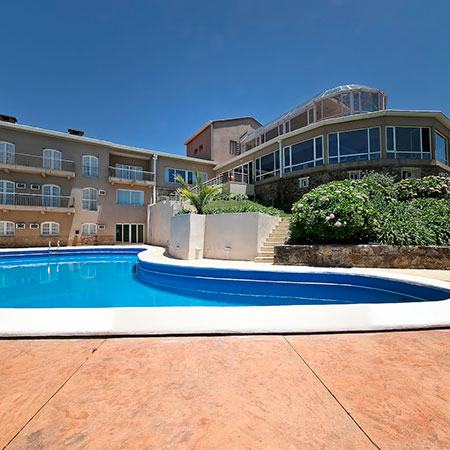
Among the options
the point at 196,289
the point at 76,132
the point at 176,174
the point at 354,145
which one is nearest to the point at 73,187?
the point at 76,132

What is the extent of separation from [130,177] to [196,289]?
51.5ft

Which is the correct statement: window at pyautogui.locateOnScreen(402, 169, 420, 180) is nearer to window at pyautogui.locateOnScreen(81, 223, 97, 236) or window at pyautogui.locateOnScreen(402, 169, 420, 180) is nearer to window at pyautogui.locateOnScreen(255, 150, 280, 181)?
window at pyautogui.locateOnScreen(255, 150, 280, 181)

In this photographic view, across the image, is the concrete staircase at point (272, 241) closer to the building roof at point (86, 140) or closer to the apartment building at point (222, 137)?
the building roof at point (86, 140)

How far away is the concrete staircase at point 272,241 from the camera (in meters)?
9.41

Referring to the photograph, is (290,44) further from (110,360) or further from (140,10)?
(110,360)

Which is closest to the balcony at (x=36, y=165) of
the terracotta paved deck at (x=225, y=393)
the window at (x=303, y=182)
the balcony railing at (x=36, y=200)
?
the balcony railing at (x=36, y=200)

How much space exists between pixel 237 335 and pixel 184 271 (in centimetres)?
573

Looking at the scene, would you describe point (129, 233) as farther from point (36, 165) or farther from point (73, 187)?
point (36, 165)

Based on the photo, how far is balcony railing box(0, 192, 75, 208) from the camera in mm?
15740

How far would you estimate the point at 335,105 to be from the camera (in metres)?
19.0

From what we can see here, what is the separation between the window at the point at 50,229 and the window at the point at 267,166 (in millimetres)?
16012

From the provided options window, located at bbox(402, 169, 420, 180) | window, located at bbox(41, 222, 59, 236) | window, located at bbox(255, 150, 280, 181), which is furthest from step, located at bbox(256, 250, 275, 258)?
window, located at bbox(41, 222, 59, 236)

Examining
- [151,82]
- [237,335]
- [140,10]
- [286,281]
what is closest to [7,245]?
[151,82]

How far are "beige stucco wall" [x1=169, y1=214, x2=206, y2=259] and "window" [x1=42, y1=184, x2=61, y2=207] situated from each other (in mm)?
11780
